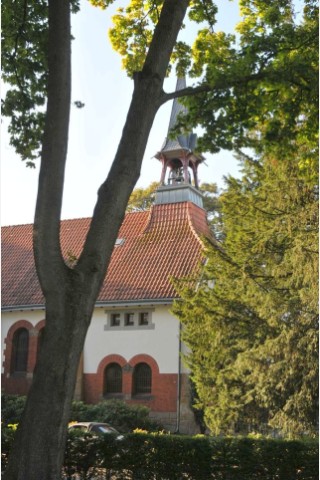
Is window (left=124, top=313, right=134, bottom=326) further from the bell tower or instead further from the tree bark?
the tree bark

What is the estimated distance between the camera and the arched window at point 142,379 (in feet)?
78.1

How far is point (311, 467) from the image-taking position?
9.12 m

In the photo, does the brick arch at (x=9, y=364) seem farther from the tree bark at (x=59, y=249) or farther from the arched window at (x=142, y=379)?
the tree bark at (x=59, y=249)

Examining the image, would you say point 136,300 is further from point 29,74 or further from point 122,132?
point 122,132

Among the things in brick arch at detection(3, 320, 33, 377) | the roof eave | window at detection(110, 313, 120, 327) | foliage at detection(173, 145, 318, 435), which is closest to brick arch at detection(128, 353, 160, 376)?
window at detection(110, 313, 120, 327)

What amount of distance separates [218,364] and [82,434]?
4.88m

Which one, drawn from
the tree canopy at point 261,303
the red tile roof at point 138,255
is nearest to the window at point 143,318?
the red tile roof at point 138,255

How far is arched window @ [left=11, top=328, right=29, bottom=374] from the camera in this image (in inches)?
1029

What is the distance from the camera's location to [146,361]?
23719mm

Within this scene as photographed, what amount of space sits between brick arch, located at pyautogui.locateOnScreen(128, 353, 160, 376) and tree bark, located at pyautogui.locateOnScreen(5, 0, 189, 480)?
714 inches

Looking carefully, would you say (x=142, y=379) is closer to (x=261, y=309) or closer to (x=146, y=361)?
(x=146, y=361)

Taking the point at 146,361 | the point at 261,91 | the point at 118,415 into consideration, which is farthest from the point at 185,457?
the point at 146,361

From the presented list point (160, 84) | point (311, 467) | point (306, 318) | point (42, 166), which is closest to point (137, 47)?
point (160, 84)

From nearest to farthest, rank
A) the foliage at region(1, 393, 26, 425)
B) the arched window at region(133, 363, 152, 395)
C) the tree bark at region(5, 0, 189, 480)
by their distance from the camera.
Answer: the tree bark at region(5, 0, 189, 480) → the foliage at region(1, 393, 26, 425) → the arched window at region(133, 363, 152, 395)
